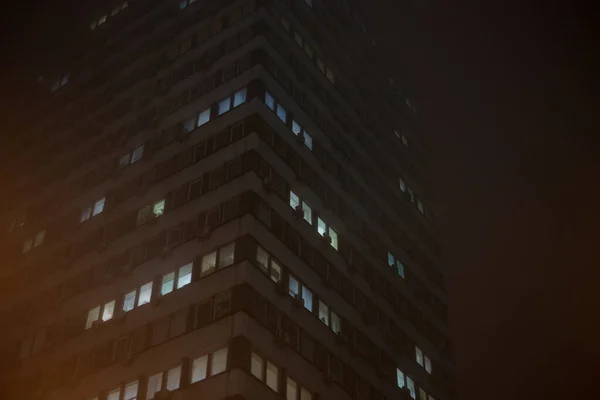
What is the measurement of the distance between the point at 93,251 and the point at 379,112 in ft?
94.2

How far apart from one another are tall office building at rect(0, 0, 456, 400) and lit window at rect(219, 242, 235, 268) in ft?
0.26

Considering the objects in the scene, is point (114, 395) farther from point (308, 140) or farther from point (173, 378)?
point (308, 140)

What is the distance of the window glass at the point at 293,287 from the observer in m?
43.4

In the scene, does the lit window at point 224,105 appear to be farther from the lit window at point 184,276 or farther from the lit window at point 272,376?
the lit window at point 272,376

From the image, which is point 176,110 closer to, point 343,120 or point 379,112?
point 343,120

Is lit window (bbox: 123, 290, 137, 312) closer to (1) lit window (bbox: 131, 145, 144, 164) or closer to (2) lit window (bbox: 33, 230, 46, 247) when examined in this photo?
(1) lit window (bbox: 131, 145, 144, 164)

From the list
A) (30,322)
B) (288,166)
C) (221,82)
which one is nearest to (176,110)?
(221,82)

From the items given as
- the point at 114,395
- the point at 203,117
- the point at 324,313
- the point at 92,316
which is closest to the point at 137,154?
the point at 203,117

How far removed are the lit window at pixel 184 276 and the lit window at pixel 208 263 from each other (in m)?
0.90

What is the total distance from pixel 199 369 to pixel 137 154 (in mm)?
20211

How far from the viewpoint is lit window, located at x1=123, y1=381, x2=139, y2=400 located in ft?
134

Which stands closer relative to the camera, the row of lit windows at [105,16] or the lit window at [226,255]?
the lit window at [226,255]

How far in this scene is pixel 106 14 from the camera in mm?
72312

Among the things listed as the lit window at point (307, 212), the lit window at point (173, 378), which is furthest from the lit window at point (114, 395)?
the lit window at point (307, 212)
